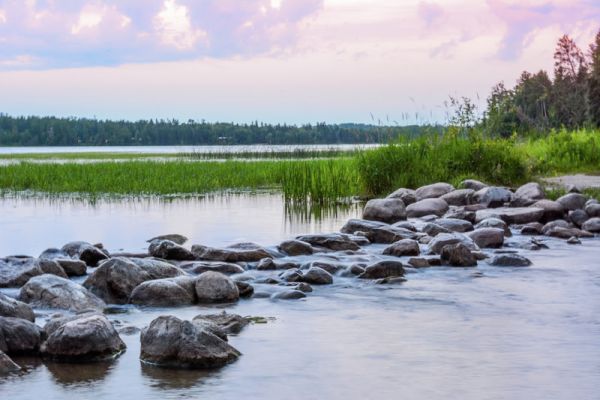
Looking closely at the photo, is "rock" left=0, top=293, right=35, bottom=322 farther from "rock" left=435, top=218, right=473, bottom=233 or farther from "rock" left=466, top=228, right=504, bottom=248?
"rock" left=435, top=218, right=473, bottom=233

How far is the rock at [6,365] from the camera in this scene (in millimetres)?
6082

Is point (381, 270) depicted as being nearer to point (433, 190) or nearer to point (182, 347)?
point (182, 347)

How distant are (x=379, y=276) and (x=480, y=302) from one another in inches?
59.0

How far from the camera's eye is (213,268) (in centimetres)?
1021

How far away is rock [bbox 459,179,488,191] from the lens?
61.2ft

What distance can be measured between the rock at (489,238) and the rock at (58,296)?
5988 mm

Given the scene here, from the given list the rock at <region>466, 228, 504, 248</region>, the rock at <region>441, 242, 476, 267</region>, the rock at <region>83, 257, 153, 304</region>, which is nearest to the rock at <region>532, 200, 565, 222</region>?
the rock at <region>466, 228, 504, 248</region>

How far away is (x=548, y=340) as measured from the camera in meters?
7.02

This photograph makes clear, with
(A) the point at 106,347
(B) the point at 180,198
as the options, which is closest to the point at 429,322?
(A) the point at 106,347

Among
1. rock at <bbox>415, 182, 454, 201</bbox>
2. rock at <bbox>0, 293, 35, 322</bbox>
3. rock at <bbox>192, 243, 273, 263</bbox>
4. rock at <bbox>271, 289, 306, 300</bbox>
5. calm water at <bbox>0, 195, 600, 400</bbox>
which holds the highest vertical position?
rock at <bbox>415, 182, 454, 201</bbox>

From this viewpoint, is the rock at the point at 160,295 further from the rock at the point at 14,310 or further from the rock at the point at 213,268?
the rock at the point at 213,268

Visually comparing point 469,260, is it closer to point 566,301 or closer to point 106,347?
point 566,301

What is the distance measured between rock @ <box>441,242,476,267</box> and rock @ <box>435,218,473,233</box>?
10.3 feet

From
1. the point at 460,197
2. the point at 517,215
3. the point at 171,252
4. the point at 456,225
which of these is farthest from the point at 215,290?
the point at 460,197
